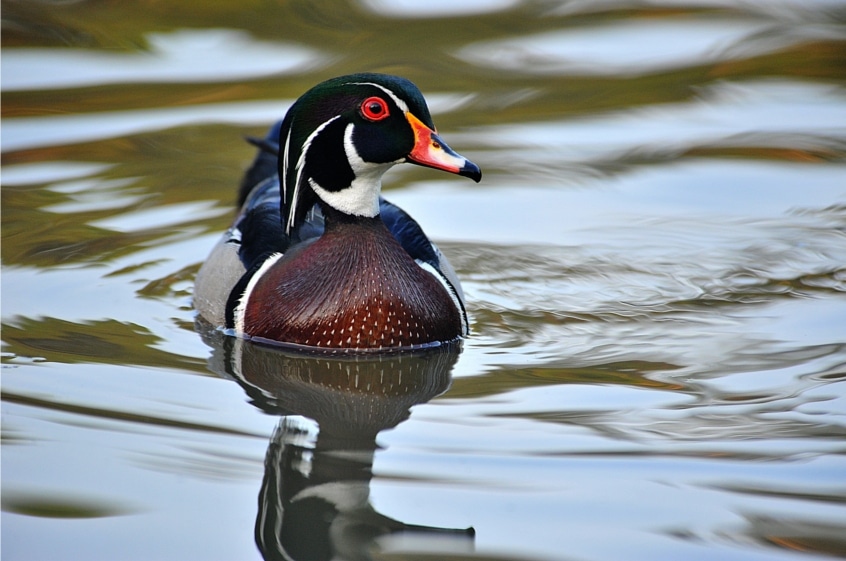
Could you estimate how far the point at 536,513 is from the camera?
4195 millimetres

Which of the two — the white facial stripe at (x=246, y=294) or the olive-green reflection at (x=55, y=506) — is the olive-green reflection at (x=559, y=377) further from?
the olive-green reflection at (x=55, y=506)

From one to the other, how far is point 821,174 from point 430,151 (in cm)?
378

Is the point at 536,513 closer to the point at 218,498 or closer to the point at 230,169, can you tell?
the point at 218,498

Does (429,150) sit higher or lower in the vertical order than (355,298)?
higher

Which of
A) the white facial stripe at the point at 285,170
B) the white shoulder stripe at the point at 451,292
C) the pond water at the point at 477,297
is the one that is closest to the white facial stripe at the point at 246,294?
the pond water at the point at 477,297

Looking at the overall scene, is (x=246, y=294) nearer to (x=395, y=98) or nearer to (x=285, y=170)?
(x=285, y=170)

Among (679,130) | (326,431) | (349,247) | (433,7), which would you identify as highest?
(433,7)

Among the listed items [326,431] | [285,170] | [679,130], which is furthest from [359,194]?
[679,130]

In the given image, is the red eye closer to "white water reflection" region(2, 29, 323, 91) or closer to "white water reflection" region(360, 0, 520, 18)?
"white water reflection" region(2, 29, 323, 91)

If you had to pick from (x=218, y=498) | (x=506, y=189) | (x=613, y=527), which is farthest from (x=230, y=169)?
(x=613, y=527)

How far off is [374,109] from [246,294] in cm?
117

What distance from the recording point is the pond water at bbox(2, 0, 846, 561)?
4254mm

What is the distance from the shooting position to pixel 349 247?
5.96 metres

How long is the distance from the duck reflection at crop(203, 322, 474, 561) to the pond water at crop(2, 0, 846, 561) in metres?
0.01
